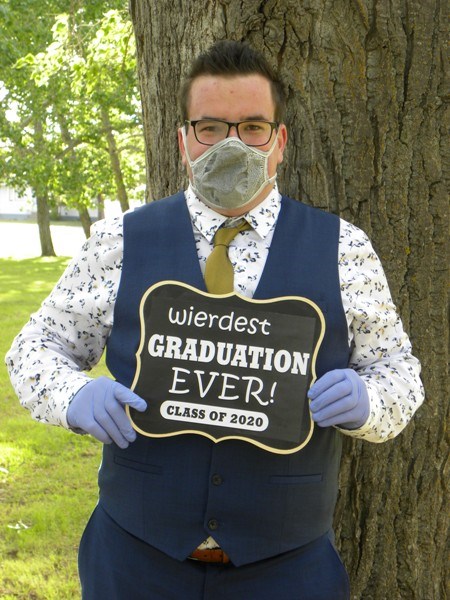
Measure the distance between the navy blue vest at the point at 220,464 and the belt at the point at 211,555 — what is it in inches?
A: 1.7

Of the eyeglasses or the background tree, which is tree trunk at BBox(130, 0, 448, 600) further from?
the background tree

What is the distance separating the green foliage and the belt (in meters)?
6.14

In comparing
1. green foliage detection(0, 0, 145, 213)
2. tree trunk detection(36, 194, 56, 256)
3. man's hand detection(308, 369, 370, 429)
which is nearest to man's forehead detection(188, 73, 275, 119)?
man's hand detection(308, 369, 370, 429)

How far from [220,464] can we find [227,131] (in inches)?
33.2

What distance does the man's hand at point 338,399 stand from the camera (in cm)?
168

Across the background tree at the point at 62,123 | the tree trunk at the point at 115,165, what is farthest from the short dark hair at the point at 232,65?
the tree trunk at the point at 115,165

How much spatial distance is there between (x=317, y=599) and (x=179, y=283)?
86cm

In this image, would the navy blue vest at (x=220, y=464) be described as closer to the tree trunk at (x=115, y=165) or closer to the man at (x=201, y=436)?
the man at (x=201, y=436)

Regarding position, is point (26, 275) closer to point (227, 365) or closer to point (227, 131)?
point (227, 131)

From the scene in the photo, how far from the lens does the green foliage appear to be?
7.89 m

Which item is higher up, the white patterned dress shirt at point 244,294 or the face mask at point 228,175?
the face mask at point 228,175

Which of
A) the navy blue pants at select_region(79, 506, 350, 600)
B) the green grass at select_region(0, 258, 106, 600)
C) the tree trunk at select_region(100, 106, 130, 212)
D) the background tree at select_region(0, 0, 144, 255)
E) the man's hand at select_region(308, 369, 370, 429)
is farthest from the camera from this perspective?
the tree trunk at select_region(100, 106, 130, 212)

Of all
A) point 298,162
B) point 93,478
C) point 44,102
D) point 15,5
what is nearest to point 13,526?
point 93,478

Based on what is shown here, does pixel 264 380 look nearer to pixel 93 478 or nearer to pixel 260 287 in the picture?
pixel 260 287
